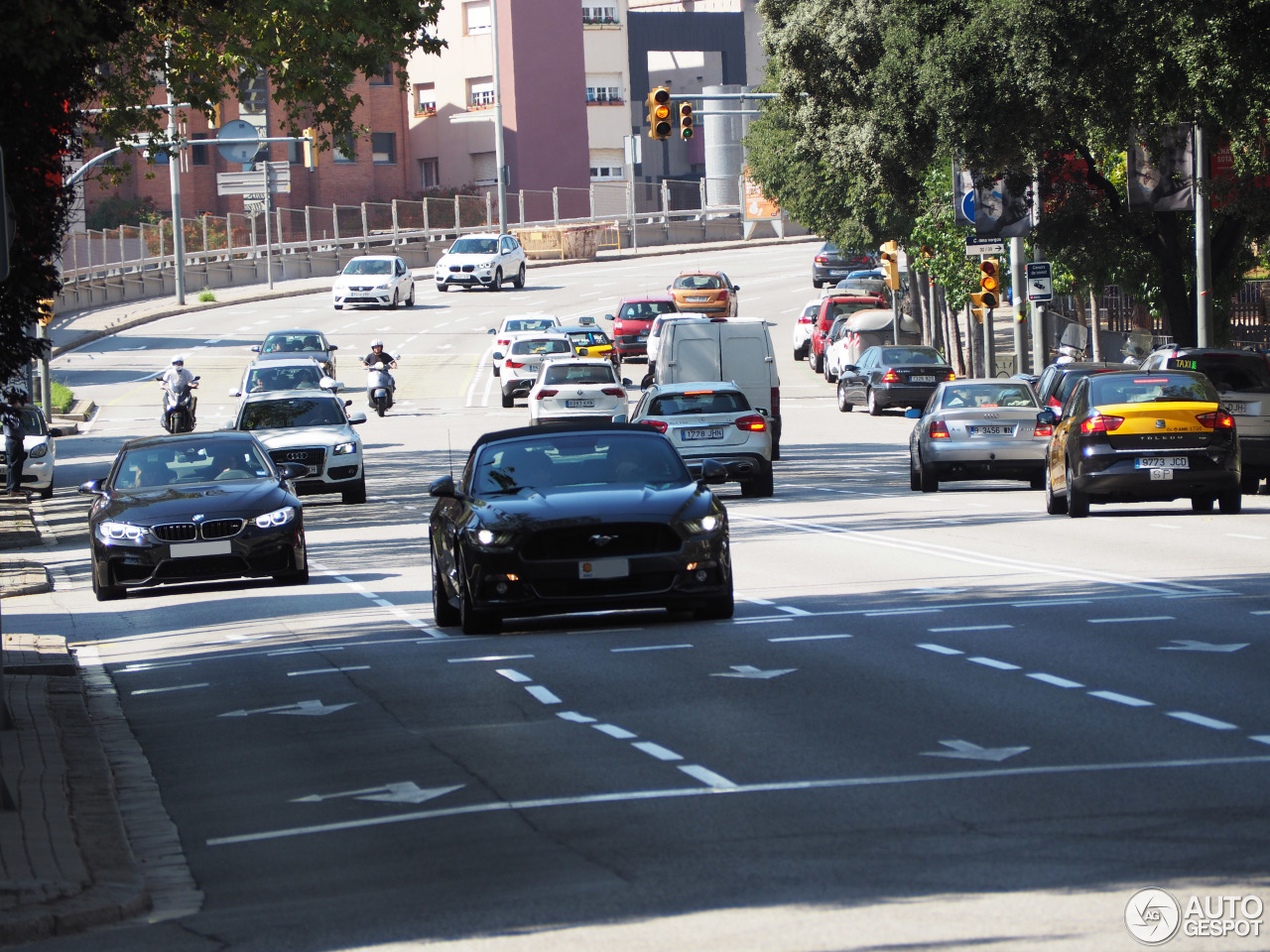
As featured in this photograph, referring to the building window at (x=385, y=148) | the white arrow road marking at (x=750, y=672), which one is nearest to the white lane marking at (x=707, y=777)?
the white arrow road marking at (x=750, y=672)

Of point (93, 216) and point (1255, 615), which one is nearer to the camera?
point (1255, 615)

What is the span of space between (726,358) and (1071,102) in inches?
362

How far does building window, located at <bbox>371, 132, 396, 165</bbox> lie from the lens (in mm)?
100875

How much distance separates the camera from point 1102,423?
22.3 metres

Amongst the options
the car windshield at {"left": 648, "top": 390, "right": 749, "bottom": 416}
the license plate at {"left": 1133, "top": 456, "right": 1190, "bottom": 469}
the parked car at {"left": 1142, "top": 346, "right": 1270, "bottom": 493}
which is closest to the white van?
the car windshield at {"left": 648, "top": 390, "right": 749, "bottom": 416}

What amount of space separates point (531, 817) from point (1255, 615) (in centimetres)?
729

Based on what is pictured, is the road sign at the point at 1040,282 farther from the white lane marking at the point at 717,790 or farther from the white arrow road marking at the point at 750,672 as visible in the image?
the white lane marking at the point at 717,790

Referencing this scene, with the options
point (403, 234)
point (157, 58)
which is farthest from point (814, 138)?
point (403, 234)

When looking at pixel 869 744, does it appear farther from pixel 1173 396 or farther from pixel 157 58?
pixel 157 58

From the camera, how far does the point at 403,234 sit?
293 feet

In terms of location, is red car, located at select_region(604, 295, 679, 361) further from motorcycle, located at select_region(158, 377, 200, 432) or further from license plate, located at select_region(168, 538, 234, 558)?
license plate, located at select_region(168, 538, 234, 558)

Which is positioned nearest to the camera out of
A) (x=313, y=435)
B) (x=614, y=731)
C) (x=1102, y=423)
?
(x=614, y=731)

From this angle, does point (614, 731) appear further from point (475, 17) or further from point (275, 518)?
point (475, 17)

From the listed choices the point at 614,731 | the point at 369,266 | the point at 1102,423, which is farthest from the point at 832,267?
the point at 614,731
